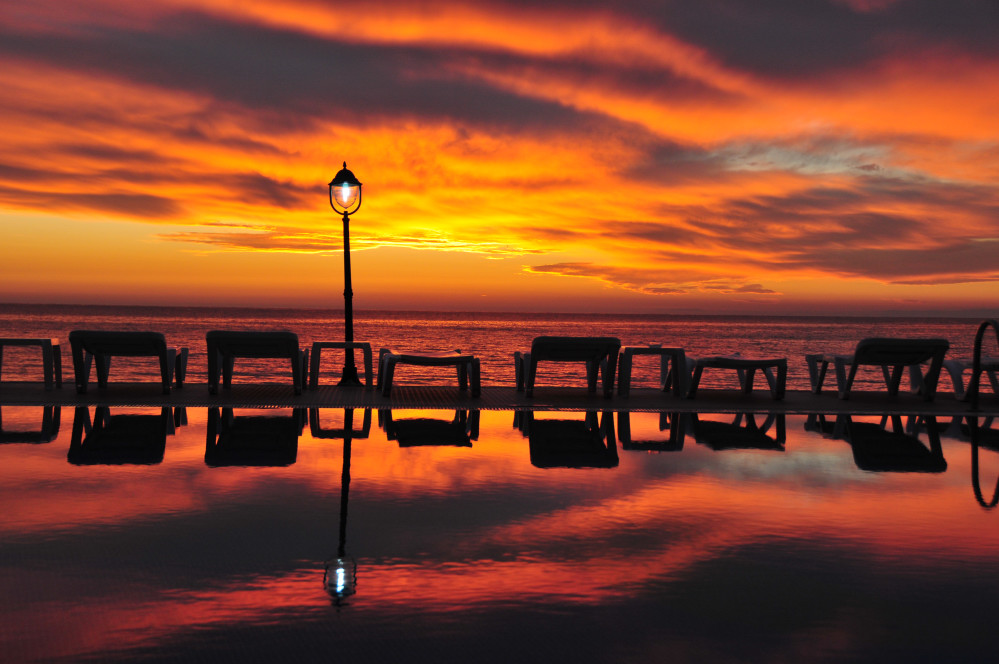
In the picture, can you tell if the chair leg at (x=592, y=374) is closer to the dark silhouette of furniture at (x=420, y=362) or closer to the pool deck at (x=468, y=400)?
the pool deck at (x=468, y=400)

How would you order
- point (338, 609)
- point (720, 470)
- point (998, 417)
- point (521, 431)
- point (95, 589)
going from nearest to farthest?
point (338, 609)
point (95, 589)
point (720, 470)
point (521, 431)
point (998, 417)

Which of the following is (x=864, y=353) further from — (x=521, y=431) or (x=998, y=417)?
(x=521, y=431)

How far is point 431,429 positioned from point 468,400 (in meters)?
2.32

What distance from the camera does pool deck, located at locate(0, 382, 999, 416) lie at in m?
10.0

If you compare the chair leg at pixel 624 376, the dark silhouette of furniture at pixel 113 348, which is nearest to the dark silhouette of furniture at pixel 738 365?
the chair leg at pixel 624 376

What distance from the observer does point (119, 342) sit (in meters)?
10.3

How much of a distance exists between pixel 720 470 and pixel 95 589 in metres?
4.72

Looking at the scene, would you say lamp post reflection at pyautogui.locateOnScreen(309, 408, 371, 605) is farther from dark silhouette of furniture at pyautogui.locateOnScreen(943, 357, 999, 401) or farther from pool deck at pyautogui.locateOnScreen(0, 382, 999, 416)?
dark silhouette of furniture at pyautogui.locateOnScreen(943, 357, 999, 401)

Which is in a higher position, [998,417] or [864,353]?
[864,353]

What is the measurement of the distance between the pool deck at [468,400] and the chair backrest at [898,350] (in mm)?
656

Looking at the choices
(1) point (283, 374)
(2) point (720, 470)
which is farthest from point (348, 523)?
(1) point (283, 374)

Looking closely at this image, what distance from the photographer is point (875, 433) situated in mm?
8859

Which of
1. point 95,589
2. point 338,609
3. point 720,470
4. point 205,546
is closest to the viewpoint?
point 338,609

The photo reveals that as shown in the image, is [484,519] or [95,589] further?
[484,519]
